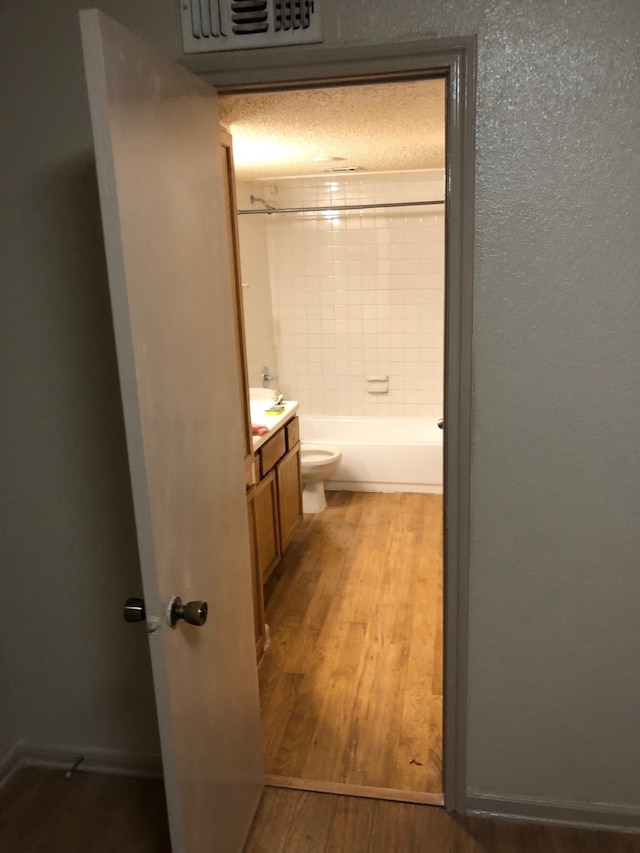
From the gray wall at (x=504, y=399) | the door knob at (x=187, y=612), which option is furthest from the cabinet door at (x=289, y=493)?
the door knob at (x=187, y=612)

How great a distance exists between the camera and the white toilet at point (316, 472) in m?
4.29

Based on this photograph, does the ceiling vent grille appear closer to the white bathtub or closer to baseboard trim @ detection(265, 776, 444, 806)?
baseboard trim @ detection(265, 776, 444, 806)

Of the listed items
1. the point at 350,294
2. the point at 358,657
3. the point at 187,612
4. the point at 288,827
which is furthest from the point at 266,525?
the point at 350,294

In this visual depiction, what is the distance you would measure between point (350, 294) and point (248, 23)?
349 cm

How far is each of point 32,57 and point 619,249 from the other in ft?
4.89

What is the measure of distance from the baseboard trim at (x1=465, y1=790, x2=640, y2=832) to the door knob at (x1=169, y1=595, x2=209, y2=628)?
1.12 meters

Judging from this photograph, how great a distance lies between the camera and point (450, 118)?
1.58 m

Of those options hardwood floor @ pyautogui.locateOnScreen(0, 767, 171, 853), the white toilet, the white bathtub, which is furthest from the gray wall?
the white bathtub

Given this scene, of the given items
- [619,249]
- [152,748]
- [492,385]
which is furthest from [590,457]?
[152,748]

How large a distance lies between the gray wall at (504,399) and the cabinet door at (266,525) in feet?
3.06

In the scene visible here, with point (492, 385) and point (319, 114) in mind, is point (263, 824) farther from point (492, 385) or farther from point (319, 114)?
point (319, 114)

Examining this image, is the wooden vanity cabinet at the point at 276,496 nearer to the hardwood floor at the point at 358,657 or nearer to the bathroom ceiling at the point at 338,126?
the hardwood floor at the point at 358,657

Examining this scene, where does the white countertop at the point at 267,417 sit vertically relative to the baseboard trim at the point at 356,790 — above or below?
above

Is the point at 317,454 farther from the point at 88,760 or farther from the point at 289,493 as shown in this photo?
the point at 88,760
